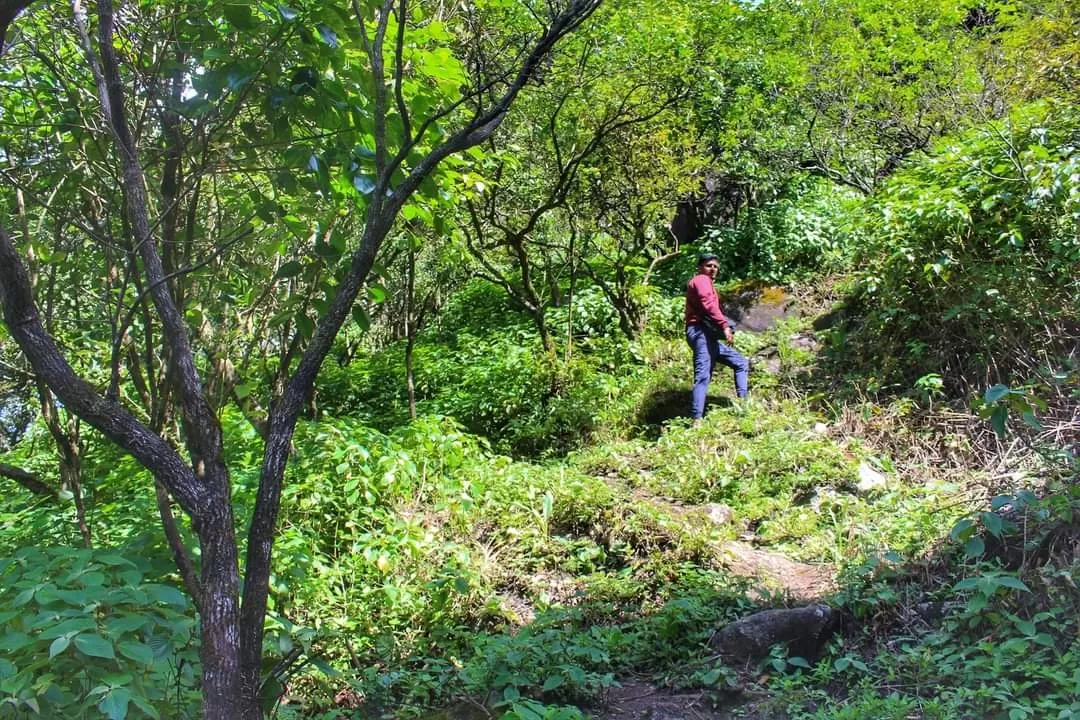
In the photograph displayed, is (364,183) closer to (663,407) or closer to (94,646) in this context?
(94,646)

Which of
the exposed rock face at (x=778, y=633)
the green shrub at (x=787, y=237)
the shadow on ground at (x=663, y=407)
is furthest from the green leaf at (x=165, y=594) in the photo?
the green shrub at (x=787, y=237)

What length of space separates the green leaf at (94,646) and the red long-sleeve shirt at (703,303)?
6829 millimetres

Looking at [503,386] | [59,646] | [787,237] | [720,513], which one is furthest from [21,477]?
[787,237]

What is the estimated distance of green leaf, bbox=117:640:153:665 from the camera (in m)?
2.26

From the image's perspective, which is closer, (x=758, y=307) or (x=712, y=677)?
(x=712, y=677)

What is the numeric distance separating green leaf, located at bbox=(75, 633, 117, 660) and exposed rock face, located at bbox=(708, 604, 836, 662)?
3.03 m

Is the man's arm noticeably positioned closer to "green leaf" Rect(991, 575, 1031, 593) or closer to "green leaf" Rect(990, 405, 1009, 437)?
"green leaf" Rect(991, 575, 1031, 593)

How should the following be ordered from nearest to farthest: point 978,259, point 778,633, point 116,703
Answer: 1. point 116,703
2. point 778,633
3. point 978,259

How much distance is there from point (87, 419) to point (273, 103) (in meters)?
1.24

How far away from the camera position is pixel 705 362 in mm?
8250

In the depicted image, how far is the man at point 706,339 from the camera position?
8.19 meters

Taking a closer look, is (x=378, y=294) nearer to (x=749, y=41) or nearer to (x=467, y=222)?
(x=467, y=222)

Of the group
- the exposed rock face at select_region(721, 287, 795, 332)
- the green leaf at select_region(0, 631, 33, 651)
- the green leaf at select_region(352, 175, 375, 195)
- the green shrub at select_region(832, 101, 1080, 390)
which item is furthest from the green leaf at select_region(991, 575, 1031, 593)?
the exposed rock face at select_region(721, 287, 795, 332)

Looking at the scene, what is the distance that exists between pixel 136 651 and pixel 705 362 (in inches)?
262
